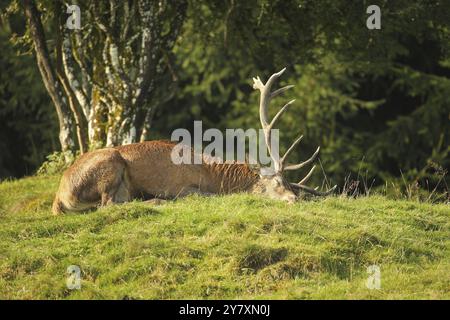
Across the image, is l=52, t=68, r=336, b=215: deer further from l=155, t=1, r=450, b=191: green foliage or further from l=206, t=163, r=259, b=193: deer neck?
l=155, t=1, r=450, b=191: green foliage

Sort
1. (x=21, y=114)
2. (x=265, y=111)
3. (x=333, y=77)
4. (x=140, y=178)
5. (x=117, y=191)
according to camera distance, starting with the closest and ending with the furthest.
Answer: (x=117, y=191) < (x=140, y=178) < (x=265, y=111) < (x=333, y=77) < (x=21, y=114)

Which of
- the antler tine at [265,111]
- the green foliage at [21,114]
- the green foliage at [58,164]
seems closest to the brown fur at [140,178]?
the antler tine at [265,111]

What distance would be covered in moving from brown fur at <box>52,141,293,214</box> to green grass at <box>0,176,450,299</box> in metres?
0.67

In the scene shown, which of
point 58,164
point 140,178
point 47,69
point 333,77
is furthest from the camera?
point 333,77

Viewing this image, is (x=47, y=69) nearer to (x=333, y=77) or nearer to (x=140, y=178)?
(x=140, y=178)

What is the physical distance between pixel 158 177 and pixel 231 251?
283 centimetres

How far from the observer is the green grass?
922cm

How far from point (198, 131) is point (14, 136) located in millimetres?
5104

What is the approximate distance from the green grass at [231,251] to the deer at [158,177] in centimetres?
66

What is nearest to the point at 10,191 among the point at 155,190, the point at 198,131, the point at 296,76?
the point at 155,190

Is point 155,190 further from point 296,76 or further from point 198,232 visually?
point 296,76

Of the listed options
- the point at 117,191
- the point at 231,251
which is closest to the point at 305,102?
the point at 117,191

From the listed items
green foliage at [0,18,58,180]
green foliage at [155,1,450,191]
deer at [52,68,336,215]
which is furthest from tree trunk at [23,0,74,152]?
green foliage at [0,18,58,180]

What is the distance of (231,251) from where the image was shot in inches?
385
